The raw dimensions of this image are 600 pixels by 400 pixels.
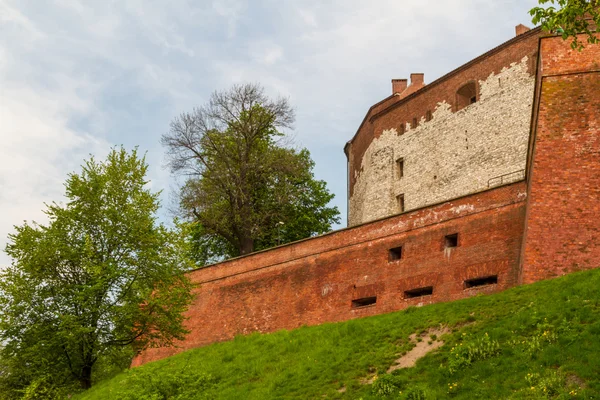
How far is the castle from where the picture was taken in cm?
1909

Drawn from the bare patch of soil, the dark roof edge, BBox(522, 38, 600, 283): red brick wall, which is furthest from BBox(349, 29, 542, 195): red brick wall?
the bare patch of soil

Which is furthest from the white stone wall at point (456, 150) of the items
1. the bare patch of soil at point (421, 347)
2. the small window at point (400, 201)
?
the bare patch of soil at point (421, 347)

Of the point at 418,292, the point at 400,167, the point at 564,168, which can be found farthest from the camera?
the point at 400,167

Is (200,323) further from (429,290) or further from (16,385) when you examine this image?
(429,290)

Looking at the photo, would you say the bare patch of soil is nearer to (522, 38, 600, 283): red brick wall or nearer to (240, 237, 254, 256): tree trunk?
(522, 38, 600, 283): red brick wall

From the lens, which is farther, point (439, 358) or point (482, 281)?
point (482, 281)

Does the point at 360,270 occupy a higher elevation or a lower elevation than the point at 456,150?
lower

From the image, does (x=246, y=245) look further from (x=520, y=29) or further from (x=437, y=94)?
(x=520, y=29)

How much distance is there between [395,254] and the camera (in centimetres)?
2362

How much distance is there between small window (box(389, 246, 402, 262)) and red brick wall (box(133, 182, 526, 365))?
155 mm

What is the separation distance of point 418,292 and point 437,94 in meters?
13.1

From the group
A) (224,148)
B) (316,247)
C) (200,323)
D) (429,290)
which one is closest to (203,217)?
(224,148)

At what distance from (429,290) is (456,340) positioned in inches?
235

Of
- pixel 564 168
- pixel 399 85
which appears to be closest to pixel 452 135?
pixel 399 85
